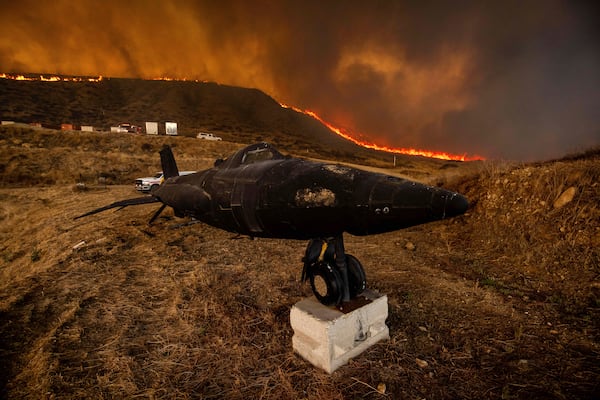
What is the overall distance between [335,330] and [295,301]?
222 cm

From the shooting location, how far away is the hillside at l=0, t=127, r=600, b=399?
3.97 meters

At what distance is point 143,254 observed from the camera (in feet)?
29.5

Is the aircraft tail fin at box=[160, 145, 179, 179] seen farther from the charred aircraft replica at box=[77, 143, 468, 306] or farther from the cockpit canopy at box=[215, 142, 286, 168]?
the cockpit canopy at box=[215, 142, 286, 168]

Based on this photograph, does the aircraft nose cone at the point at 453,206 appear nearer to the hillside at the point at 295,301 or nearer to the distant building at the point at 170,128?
the hillside at the point at 295,301

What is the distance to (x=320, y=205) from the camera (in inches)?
134

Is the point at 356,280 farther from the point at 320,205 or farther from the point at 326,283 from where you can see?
the point at 320,205

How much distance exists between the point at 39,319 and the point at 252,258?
4884 mm

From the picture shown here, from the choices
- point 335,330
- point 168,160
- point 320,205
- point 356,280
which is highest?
point 168,160

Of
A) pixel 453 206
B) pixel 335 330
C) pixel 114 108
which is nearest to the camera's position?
pixel 453 206

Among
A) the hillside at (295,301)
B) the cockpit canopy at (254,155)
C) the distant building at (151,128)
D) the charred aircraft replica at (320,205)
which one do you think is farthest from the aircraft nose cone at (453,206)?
the distant building at (151,128)

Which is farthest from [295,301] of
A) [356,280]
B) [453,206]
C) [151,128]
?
[151,128]

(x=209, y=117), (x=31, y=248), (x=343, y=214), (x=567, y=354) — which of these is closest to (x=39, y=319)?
(x=343, y=214)

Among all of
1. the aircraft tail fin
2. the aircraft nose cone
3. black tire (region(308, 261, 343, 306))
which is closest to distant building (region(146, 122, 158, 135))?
the aircraft tail fin

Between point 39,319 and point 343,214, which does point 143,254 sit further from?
point 343,214
